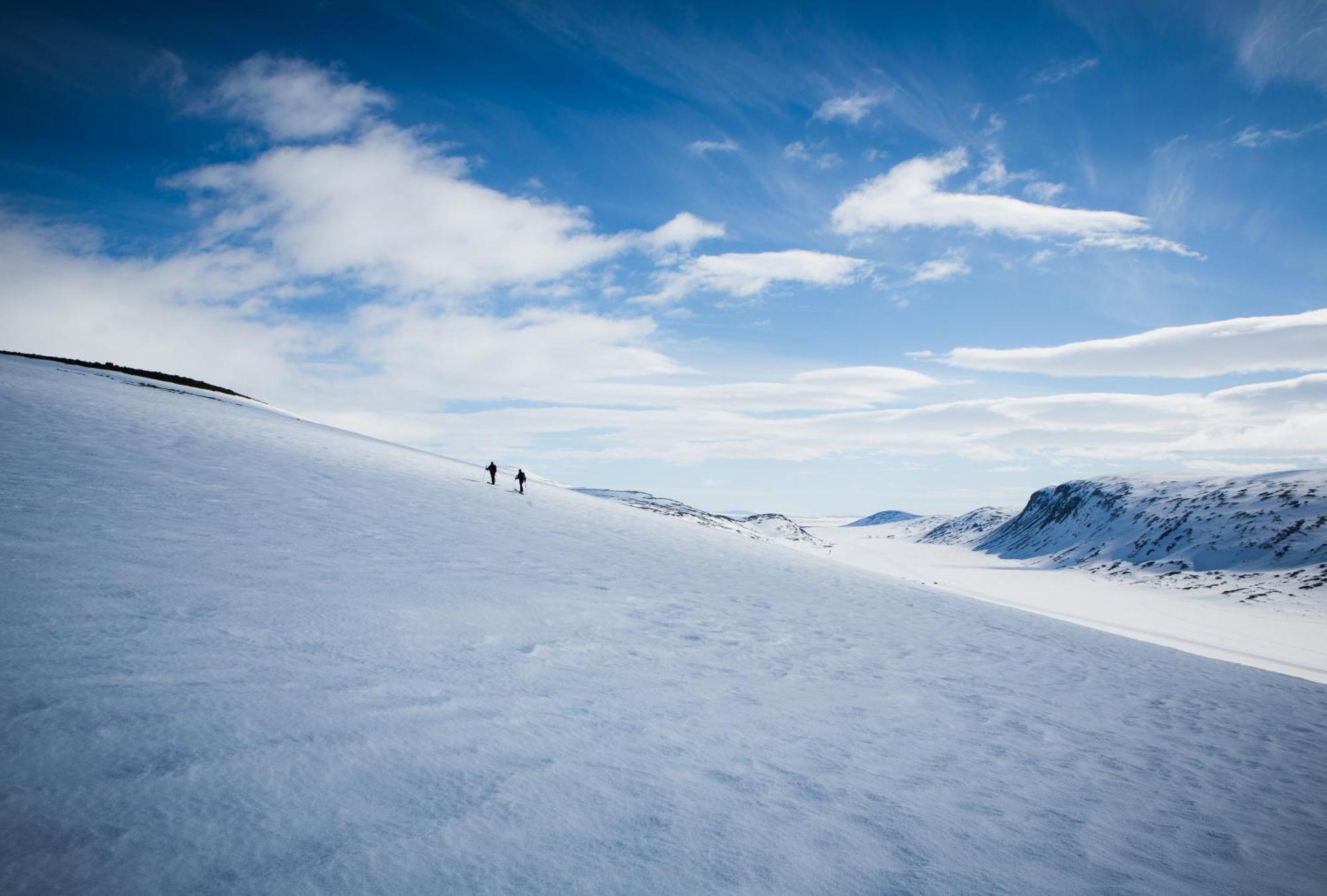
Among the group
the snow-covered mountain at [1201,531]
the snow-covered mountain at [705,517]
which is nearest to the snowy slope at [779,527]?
the snow-covered mountain at [705,517]

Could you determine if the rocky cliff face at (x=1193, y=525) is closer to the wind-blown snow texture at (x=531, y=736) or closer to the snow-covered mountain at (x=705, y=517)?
the snow-covered mountain at (x=705, y=517)

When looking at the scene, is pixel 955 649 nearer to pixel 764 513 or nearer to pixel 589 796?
pixel 589 796

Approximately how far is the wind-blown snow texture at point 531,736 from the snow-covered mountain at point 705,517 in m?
40.5

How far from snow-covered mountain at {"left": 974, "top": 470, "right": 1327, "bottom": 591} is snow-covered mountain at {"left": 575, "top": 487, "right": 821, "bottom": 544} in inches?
1844

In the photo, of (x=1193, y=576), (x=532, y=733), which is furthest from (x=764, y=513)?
(x=532, y=733)

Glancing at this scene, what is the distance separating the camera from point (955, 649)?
39.6 feet

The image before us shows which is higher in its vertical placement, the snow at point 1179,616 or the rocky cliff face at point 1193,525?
the rocky cliff face at point 1193,525

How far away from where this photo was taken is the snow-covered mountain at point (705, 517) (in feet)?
239

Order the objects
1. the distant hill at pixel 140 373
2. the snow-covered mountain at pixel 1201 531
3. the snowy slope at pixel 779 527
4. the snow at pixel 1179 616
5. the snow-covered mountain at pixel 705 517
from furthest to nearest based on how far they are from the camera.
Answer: the snowy slope at pixel 779 527 → the snow-covered mountain at pixel 705 517 → the snow-covered mountain at pixel 1201 531 → the distant hill at pixel 140 373 → the snow at pixel 1179 616

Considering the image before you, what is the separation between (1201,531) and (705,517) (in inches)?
2738

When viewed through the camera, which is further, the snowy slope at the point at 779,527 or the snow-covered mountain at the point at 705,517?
the snowy slope at the point at 779,527

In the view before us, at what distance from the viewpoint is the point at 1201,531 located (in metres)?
80.9

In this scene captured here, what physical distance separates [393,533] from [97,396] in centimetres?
1953

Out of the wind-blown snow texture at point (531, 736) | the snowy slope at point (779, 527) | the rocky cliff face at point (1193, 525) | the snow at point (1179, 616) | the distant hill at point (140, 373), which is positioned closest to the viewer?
the wind-blown snow texture at point (531, 736)
